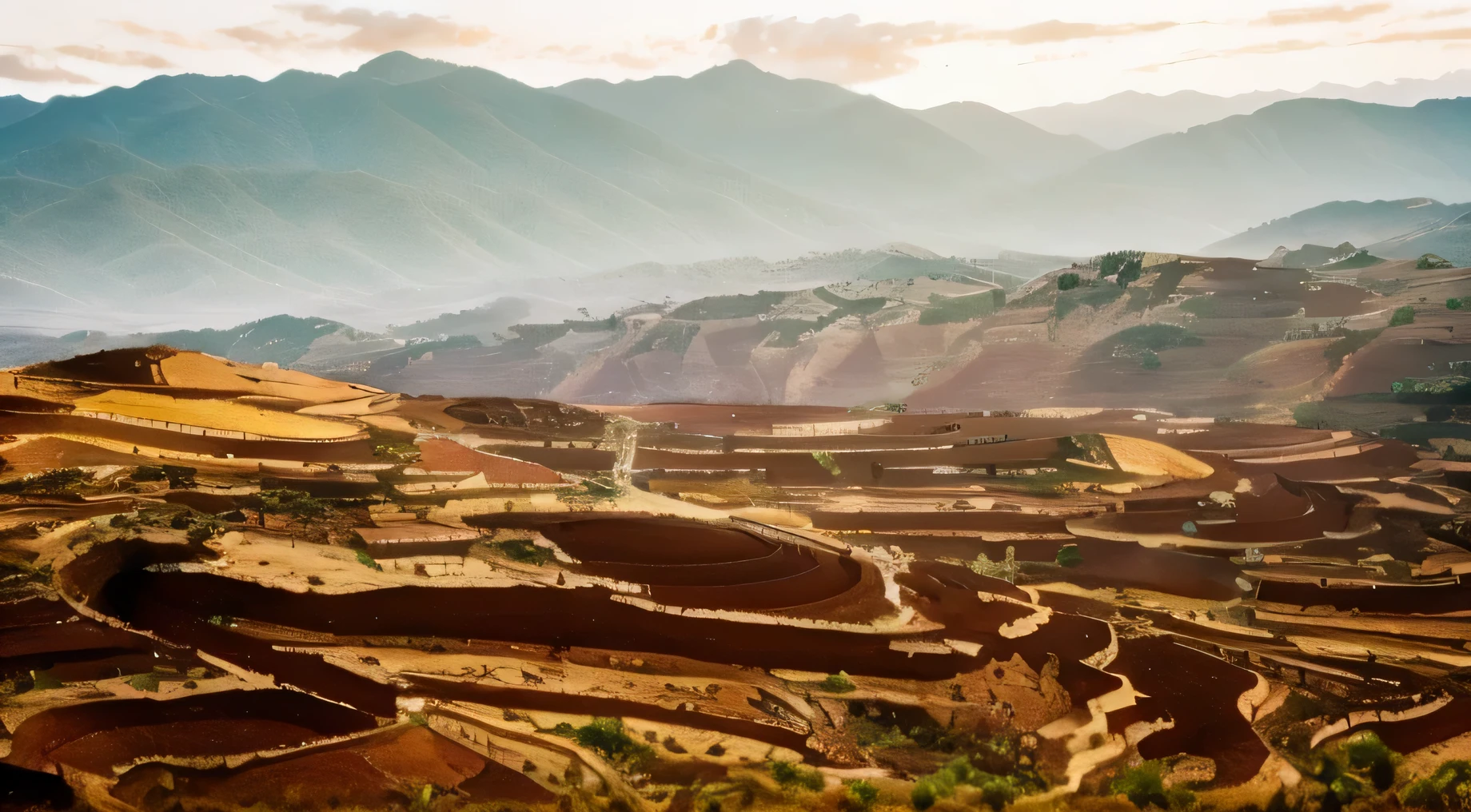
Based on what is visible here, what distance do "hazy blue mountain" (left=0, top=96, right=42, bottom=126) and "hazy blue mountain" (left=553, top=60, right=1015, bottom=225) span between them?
2.52 meters

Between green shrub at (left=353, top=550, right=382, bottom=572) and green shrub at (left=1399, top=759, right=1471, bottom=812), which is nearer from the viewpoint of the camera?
green shrub at (left=1399, top=759, right=1471, bottom=812)

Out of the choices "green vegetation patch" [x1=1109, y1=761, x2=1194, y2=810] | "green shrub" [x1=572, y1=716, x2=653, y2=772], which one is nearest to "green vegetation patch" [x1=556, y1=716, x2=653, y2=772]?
"green shrub" [x1=572, y1=716, x2=653, y2=772]

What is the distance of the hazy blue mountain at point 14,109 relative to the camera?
421 cm

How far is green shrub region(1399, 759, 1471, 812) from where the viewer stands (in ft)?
9.10

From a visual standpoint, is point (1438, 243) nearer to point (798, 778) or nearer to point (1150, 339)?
point (1150, 339)

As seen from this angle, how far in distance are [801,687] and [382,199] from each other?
3503mm

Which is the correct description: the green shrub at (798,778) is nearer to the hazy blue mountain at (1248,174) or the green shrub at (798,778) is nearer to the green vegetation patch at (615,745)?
the green vegetation patch at (615,745)

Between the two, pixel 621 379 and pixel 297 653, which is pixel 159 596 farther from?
pixel 621 379

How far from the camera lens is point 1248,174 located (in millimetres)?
4805

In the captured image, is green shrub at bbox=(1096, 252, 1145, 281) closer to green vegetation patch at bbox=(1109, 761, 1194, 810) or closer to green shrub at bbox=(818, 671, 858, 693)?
green vegetation patch at bbox=(1109, 761, 1194, 810)

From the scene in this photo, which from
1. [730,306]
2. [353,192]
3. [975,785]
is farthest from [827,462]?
[353,192]

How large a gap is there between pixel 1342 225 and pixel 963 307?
2109mm

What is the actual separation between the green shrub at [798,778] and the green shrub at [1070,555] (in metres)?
1.13

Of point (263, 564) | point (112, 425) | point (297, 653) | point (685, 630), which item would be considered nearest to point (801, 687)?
point (685, 630)
